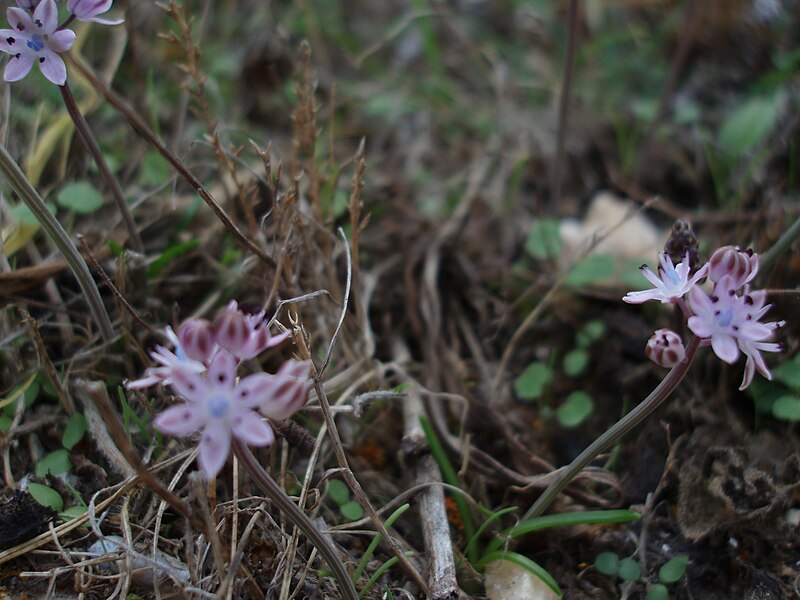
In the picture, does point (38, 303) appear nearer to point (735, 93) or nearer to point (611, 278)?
point (611, 278)

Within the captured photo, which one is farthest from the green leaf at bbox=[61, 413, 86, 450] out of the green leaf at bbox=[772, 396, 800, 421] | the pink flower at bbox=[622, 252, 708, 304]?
the green leaf at bbox=[772, 396, 800, 421]

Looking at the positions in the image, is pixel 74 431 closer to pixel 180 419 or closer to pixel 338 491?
pixel 338 491

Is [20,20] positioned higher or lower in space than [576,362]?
higher

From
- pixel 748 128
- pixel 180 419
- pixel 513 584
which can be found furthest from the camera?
pixel 748 128

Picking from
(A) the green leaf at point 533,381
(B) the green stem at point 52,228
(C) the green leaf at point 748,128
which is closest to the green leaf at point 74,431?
(B) the green stem at point 52,228

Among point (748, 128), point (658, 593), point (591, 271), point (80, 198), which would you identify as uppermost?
point (80, 198)

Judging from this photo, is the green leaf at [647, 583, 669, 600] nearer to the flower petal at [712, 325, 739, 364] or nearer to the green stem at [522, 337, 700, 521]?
the green stem at [522, 337, 700, 521]

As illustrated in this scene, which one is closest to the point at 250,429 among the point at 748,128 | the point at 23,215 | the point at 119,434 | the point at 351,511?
the point at 119,434

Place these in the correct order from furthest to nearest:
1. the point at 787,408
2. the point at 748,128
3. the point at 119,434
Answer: the point at 748,128 → the point at 787,408 → the point at 119,434
